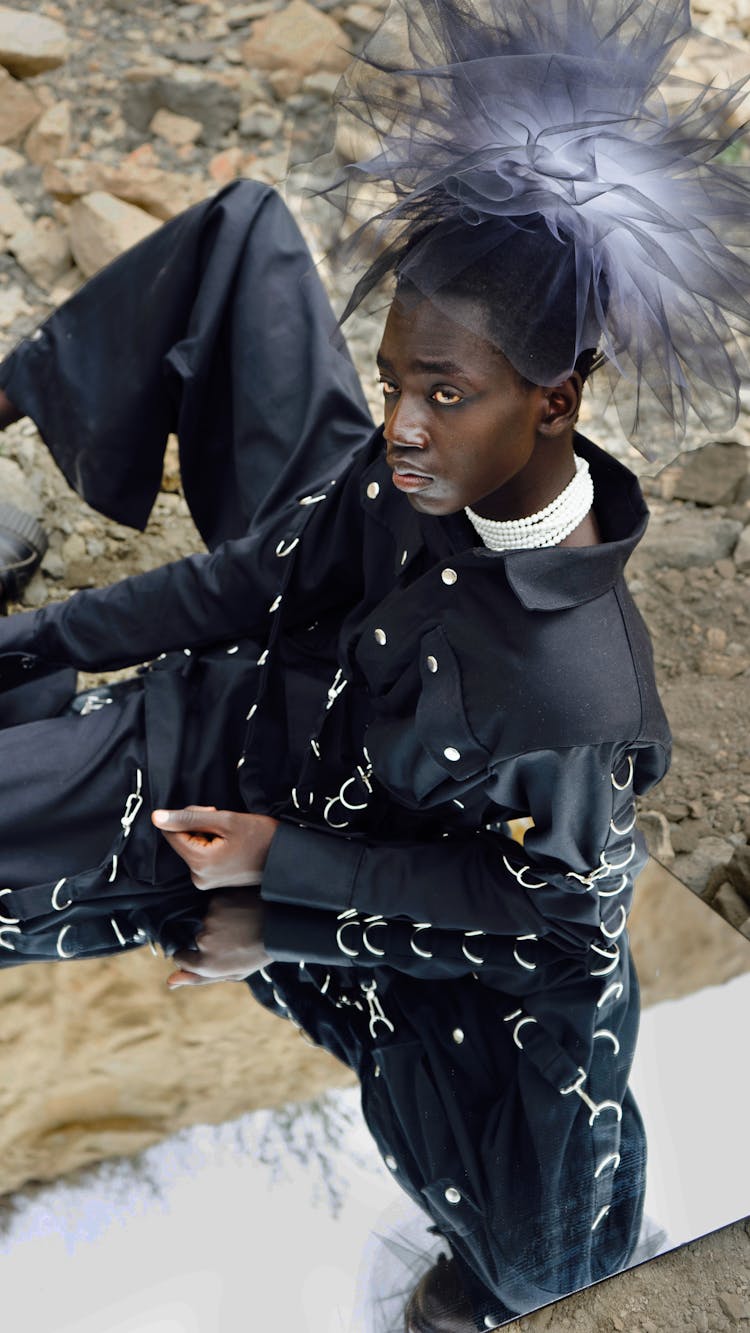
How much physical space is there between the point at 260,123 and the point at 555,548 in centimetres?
236

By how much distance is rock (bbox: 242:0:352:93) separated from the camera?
344cm

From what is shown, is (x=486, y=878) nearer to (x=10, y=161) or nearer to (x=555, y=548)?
(x=555, y=548)

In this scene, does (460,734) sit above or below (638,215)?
below

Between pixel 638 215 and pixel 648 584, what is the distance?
1.47 metres

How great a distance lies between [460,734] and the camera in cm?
141

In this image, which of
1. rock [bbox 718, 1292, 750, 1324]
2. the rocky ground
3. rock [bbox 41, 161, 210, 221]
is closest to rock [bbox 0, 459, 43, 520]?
the rocky ground

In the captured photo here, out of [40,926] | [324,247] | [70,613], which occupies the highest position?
[324,247]

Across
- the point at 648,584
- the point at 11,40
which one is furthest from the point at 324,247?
the point at 11,40

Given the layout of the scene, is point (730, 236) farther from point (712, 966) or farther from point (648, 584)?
point (648, 584)

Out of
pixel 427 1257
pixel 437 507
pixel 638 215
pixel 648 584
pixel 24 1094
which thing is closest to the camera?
pixel 638 215

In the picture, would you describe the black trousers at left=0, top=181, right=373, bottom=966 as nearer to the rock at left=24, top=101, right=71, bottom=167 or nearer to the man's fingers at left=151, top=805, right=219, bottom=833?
the man's fingers at left=151, top=805, right=219, bottom=833

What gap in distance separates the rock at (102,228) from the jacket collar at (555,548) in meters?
1.65

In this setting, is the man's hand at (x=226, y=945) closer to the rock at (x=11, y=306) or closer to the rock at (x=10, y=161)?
the rock at (x=11, y=306)

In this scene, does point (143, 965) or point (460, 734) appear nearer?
point (460, 734)
